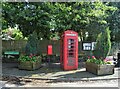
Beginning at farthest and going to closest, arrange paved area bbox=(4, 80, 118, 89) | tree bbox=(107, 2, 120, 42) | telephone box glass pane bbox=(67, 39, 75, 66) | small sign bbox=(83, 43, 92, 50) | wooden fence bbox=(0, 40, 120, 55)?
1. tree bbox=(107, 2, 120, 42)
2. wooden fence bbox=(0, 40, 120, 55)
3. small sign bbox=(83, 43, 92, 50)
4. telephone box glass pane bbox=(67, 39, 75, 66)
5. paved area bbox=(4, 80, 118, 89)

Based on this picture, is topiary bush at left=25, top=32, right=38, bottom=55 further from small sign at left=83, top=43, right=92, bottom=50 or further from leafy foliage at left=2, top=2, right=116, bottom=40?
small sign at left=83, top=43, right=92, bottom=50

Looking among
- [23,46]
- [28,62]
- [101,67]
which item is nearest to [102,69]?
[101,67]

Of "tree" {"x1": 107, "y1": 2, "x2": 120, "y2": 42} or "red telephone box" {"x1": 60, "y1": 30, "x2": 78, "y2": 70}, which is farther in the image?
"tree" {"x1": 107, "y1": 2, "x2": 120, "y2": 42}

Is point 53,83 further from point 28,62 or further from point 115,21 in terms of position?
point 115,21

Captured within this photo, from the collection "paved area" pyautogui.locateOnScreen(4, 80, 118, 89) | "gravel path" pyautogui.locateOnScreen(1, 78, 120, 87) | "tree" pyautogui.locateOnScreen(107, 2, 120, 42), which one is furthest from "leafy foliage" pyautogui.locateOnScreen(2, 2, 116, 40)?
"paved area" pyautogui.locateOnScreen(4, 80, 118, 89)

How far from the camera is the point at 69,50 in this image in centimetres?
1141

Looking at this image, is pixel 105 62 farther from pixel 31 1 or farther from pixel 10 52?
pixel 10 52

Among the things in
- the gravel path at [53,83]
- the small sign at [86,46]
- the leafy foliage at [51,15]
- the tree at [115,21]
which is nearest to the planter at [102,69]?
the gravel path at [53,83]

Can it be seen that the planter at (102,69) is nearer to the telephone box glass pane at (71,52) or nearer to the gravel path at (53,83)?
the gravel path at (53,83)

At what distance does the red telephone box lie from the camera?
37.0 ft

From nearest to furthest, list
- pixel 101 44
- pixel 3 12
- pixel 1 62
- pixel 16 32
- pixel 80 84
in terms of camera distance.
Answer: pixel 80 84 < pixel 101 44 < pixel 3 12 < pixel 1 62 < pixel 16 32

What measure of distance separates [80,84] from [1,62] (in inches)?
301

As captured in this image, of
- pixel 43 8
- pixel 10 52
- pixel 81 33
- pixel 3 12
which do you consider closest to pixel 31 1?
pixel 43 8

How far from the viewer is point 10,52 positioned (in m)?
15.0
